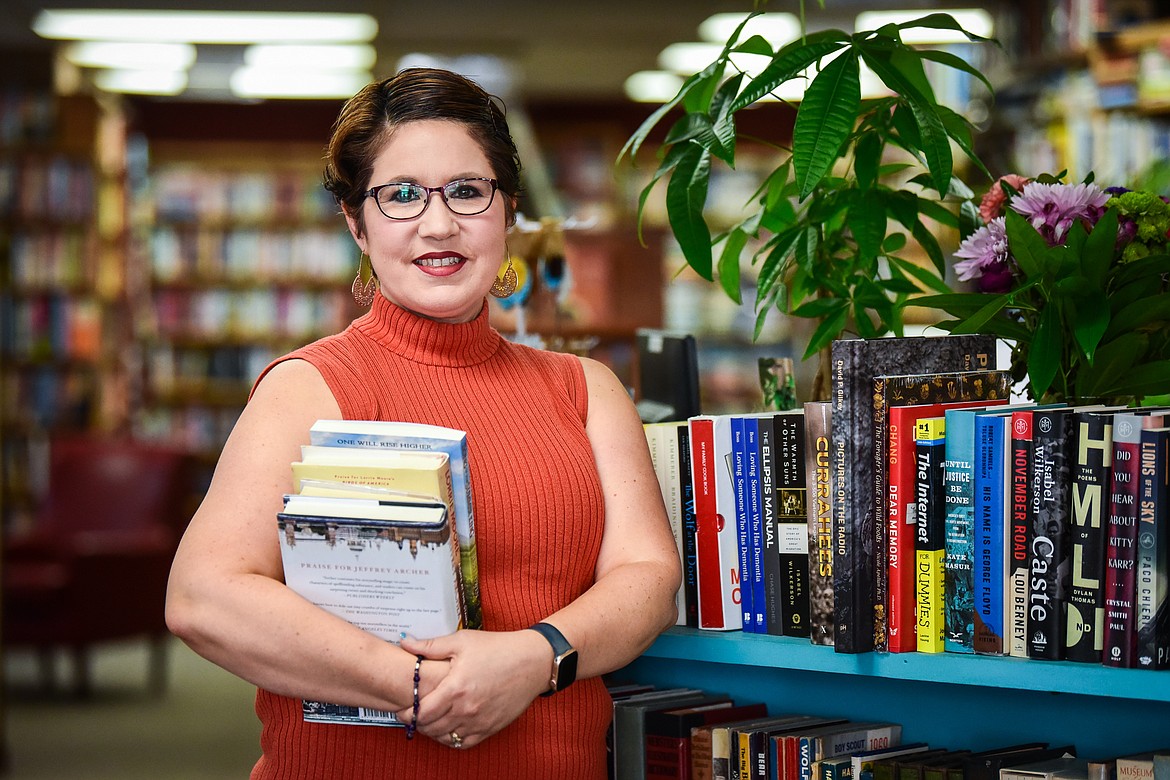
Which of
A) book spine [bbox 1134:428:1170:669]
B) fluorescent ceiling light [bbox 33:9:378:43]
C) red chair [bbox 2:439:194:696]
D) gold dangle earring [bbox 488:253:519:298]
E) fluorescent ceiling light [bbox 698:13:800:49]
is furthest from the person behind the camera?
fluorescent ceiling light [bbox 698:13:800:49]

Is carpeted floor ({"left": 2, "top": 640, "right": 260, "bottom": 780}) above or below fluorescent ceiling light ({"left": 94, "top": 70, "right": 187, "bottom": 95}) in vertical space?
below

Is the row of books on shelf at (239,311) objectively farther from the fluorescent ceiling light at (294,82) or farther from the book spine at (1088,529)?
the book spine at (1088,529)

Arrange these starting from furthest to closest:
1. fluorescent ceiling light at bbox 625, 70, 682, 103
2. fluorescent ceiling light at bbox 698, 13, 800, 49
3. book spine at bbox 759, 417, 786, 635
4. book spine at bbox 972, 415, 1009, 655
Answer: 1. fluorescent ceiling light at bbox 625, 70, 682, 103
2. fluorescent ceiling light at bbox 698, 13, 800, 49
3. book spine at bbox 759, 417, 786, 635
4. book spine at bbox 972, 415, 1009, 655

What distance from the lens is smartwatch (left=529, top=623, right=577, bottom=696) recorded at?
4.15 feet

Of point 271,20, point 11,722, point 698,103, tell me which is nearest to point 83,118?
point 271,20

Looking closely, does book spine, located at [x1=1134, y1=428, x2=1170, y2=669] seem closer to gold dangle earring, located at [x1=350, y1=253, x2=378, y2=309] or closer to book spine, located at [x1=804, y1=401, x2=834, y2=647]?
book spine, located at [x1=804, y1=401, x2=834, y2=647]

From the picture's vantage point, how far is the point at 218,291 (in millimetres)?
7973

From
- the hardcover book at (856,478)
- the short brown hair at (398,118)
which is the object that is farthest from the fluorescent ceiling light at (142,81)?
the hardcover book at (856,478)

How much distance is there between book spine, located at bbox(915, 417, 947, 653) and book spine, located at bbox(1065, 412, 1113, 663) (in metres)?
0.14

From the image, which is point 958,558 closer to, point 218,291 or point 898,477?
point 898,477

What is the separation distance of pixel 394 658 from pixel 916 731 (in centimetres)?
74

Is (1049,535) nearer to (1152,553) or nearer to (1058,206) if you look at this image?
(1152,553)

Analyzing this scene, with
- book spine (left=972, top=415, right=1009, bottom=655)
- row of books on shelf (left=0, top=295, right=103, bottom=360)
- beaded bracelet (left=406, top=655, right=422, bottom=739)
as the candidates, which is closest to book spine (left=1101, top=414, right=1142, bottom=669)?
book spine (left=972, top=415, right=1009, bottom=655)

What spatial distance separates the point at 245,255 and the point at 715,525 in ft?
22.5
